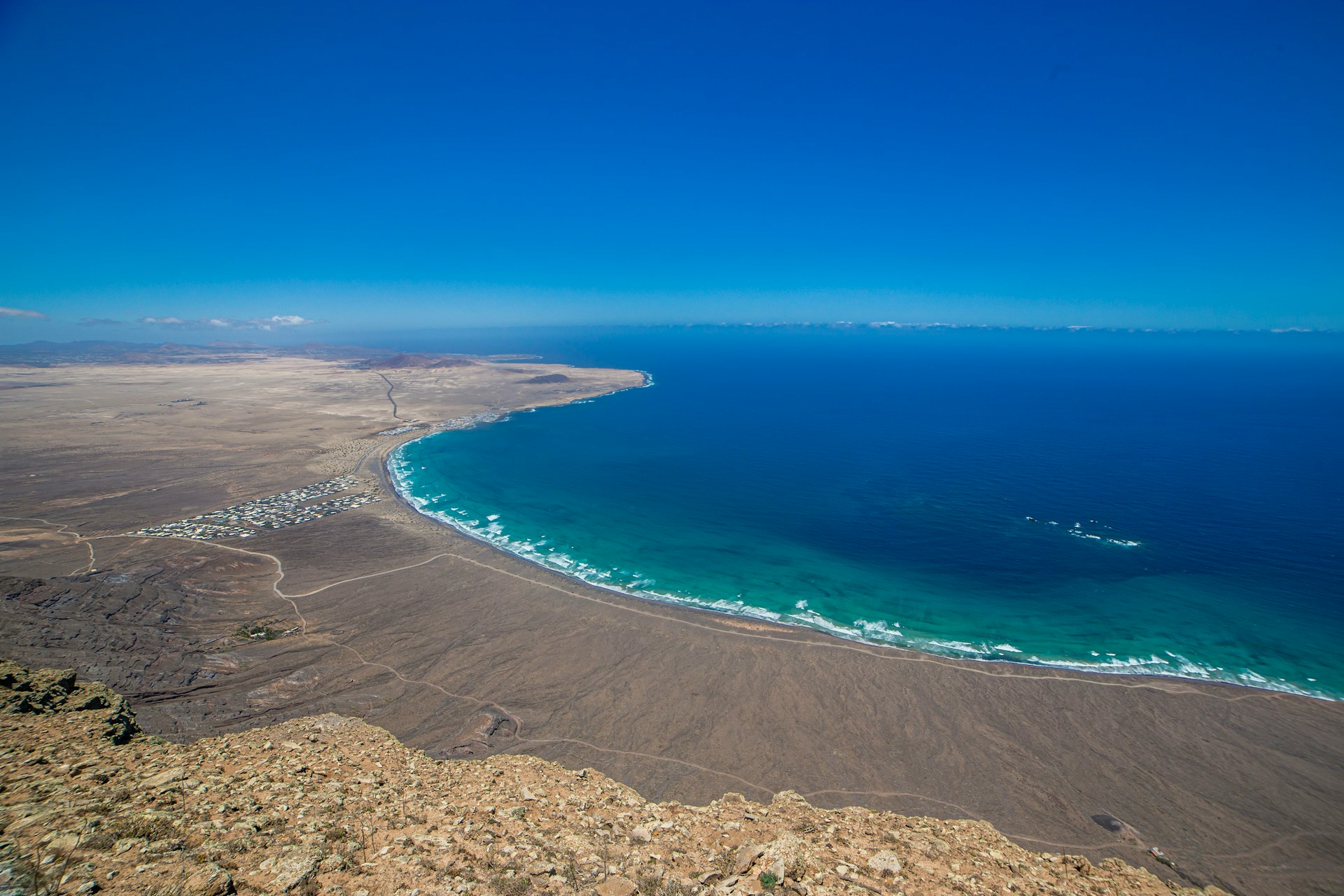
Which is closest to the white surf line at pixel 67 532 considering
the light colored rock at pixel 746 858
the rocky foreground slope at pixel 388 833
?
the rocky foreground slope at pixel 388 833

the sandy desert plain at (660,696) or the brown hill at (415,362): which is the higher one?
the brown hill at (415,362)

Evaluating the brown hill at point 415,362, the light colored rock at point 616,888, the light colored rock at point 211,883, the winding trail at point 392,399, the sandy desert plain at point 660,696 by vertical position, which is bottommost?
the sandy desert plain at point 660,696

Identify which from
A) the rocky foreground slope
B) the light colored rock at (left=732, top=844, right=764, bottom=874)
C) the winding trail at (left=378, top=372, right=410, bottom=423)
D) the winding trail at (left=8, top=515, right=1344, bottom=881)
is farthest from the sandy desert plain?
the winding trail at (left=378, top=372, right=410, bottom=423)

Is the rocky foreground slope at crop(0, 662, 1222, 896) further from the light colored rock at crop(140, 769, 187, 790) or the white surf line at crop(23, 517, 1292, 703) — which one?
the white surf line at crop(23, 517, 1292, 703)

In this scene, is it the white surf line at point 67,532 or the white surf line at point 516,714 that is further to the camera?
the white surf line at point 67,532

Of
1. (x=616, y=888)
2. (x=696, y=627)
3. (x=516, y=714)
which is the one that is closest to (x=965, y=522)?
(x=696, y=627)

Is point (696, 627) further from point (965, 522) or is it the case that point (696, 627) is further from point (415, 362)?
point (415, 362)

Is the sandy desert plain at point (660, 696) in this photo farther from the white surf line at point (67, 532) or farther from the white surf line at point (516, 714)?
the white surf line at point (67, 532)
